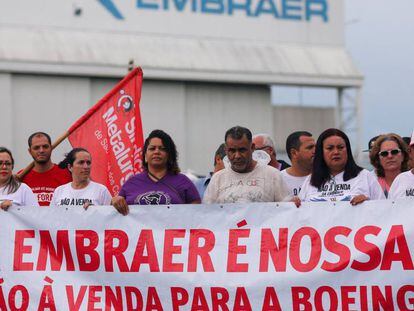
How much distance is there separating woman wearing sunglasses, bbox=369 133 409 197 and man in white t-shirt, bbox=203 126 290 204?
1.03m

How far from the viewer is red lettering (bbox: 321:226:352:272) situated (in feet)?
27.2

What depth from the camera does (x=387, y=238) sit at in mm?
8250

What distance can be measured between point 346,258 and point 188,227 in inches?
46.0

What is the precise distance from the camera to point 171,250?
866cm

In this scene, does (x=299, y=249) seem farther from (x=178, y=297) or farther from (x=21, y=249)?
(x=21, y=249)

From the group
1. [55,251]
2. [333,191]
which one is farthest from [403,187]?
[55,251]

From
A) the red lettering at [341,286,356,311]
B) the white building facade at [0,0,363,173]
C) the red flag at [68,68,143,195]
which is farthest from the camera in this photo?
the white building facade at [0,0,363,173]

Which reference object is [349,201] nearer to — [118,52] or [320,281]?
[320,281]

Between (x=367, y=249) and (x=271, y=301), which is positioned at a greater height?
(x=367, y=249)

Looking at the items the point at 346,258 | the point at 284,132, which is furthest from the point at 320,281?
the point at 284,132

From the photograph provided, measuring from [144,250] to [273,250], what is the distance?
95 centimetres

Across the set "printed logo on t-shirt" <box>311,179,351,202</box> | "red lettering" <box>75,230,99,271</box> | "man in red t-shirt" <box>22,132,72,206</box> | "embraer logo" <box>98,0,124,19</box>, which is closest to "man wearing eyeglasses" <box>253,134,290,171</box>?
"man in red t-shirt" <box>22,132,72,206</box>

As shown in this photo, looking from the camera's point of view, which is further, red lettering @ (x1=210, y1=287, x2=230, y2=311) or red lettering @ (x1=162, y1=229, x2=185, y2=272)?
red lettering @ (x1=162, y1=229, x2=185, y2=272)

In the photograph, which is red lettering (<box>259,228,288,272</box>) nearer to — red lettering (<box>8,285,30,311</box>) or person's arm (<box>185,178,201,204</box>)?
person's arm (<box>185,178,201,204</box>)
